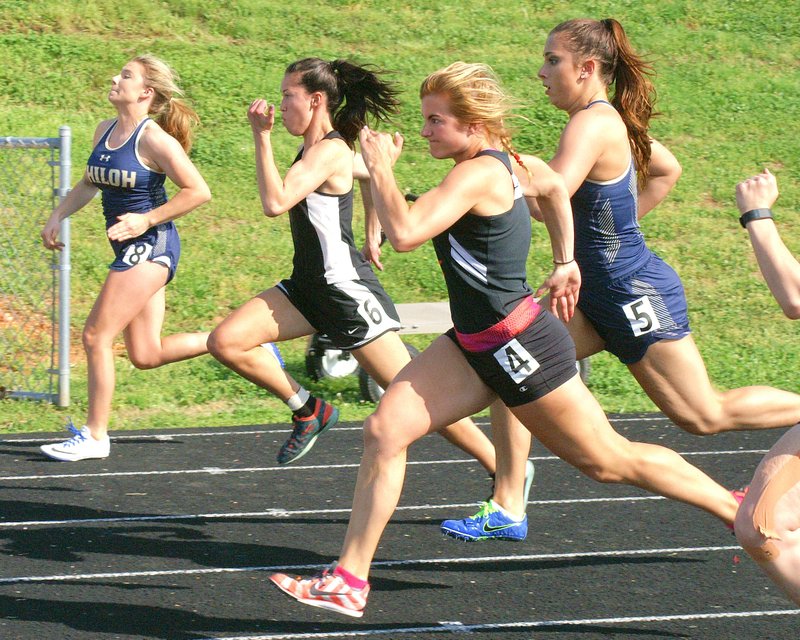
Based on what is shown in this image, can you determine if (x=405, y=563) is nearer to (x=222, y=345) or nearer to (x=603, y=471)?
(x=603, y=471)

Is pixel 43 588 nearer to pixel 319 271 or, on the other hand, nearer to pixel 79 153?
pixel 319 271

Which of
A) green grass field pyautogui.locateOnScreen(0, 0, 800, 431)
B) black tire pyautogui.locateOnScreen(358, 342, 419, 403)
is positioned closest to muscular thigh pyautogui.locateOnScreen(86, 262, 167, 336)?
green grass field pyautogui.locateOnScreen(0, 0, 800, 431)

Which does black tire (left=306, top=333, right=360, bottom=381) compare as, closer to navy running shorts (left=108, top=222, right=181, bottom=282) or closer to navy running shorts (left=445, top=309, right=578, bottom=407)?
navy running shorts (left=108, top=222, right=181, bottom=282)

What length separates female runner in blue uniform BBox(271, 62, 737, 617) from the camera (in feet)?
13.4

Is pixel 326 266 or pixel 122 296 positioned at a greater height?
pixel 326 266

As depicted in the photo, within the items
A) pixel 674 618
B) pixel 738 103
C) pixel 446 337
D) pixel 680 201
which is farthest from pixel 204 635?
pixel 738 103

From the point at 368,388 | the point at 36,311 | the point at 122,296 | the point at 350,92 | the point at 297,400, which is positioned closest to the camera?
the point at 350,92

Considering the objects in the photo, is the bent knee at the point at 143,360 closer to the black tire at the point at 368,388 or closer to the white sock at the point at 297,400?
the white sock at the point at 297,400

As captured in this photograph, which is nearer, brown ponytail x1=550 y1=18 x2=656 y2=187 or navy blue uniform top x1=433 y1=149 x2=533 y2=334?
navy blue uniform top x1=433 y1=149 x2=533 y2=334

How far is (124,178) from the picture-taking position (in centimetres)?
639

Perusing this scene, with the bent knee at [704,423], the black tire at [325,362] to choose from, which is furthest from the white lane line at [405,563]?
the black tire at [325,362]

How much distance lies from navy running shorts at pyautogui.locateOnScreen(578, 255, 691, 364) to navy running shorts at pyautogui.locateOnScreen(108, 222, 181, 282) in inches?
95.7

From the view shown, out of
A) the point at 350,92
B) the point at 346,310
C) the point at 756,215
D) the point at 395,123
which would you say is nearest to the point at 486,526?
the point at 346,310

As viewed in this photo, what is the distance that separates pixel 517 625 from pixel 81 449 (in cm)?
314
